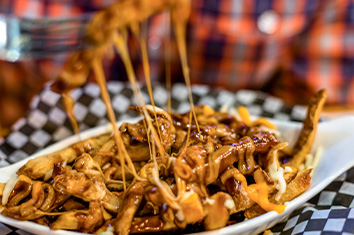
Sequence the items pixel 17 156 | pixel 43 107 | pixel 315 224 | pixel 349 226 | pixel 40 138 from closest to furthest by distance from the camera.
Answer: pixel 349 226, pixel 315 224, pixel 17 156, pixel 40 138, pixel 43 107

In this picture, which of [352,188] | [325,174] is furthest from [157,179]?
[352,188]

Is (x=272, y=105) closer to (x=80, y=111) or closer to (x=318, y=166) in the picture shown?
(x=318, y=166)

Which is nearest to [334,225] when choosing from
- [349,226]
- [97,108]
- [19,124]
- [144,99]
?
[349,226]

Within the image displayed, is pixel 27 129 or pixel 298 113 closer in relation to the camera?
pixel 27 129

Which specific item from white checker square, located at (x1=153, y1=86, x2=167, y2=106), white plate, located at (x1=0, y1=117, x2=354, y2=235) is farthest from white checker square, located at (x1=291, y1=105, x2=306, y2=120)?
white checker square, located at (x1=153, y1=86, x2=167, y2=106)

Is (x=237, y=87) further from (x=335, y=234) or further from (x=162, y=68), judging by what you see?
(x=335, y=234)

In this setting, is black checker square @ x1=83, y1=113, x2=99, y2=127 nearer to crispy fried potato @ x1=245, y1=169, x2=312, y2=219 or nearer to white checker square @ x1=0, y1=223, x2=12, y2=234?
white checker square @ x1=0, y1=223, x2=12, y2=234

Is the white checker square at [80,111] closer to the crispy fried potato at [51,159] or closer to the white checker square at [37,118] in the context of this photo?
the white checker square at [37,118]
